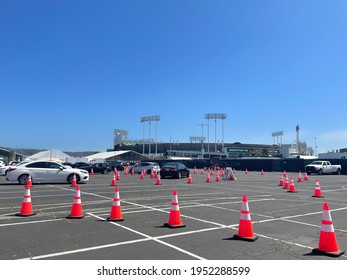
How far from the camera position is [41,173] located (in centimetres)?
2067

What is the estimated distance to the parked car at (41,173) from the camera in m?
20.4

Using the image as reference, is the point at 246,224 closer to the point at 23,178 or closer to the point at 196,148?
the point at 23,178

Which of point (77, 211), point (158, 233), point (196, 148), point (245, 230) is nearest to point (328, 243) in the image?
point (245, 230)

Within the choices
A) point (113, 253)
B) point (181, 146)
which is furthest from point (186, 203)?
point (181, 146)

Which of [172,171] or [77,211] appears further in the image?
[172,171]

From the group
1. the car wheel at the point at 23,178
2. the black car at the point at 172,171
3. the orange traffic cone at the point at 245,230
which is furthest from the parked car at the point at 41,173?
the orange traffic cone at the point at 245,230

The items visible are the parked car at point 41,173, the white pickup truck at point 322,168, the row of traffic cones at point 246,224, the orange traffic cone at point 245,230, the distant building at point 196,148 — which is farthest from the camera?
the distant building at point 196,148

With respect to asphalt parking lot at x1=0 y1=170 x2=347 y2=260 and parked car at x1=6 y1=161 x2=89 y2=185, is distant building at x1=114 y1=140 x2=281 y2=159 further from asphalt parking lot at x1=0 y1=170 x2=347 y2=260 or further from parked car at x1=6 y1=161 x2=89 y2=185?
asphalt parking lot at x1=0 y1=170 x2=347 y2=260

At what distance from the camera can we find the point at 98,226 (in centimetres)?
825

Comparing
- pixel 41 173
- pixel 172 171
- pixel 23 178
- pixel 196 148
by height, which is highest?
pixel 196 148

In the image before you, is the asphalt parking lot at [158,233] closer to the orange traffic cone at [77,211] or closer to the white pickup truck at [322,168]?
the orange traffic cone at [77,211]

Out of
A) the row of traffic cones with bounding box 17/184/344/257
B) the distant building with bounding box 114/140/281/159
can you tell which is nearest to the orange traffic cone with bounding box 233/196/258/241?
the row of traffic cones with bounding box 17/184/344/257
